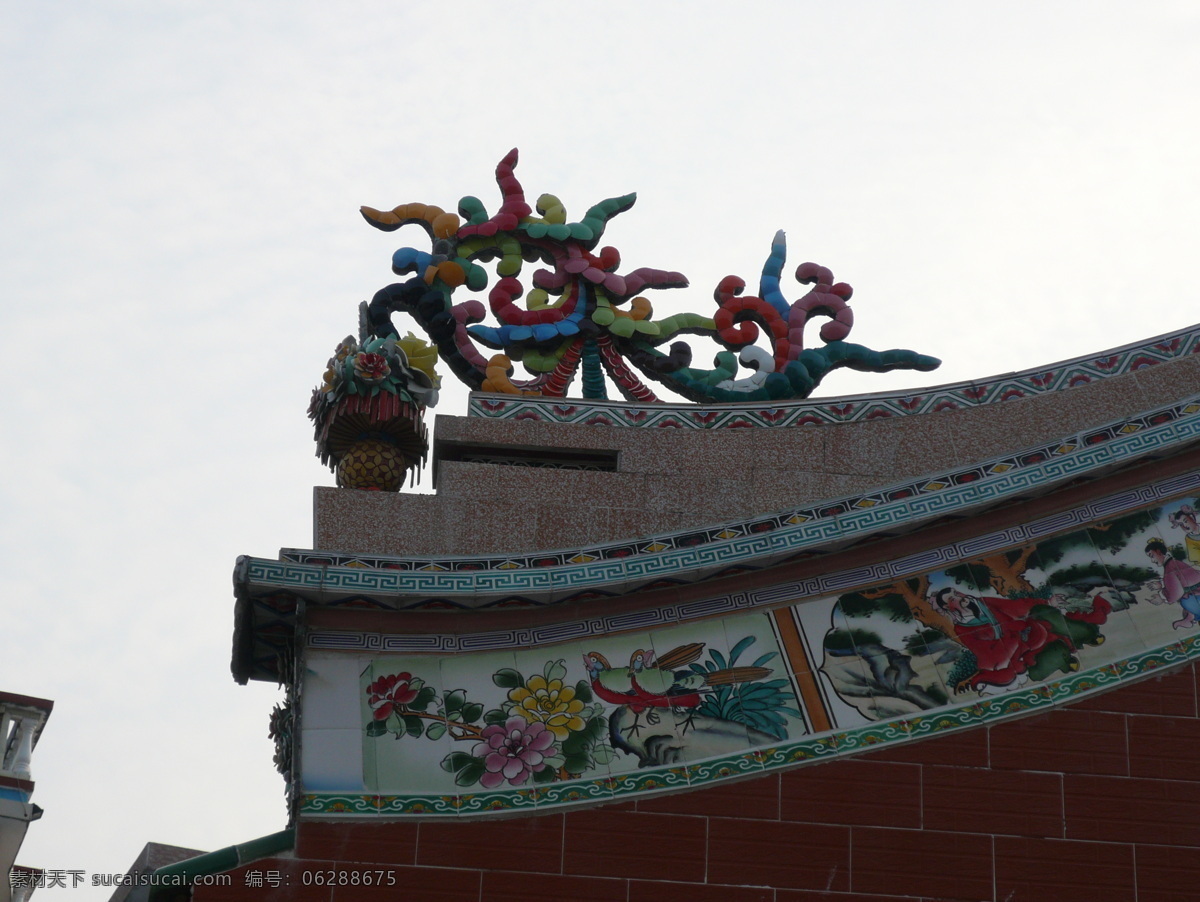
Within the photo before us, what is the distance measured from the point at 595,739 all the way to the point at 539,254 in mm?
3637

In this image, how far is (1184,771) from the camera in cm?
888

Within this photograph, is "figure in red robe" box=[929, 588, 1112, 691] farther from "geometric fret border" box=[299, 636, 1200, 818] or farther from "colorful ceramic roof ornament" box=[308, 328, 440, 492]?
"colorful ceramic roof ornament" box=[308, 328, 440, 492]

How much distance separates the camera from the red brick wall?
841cm

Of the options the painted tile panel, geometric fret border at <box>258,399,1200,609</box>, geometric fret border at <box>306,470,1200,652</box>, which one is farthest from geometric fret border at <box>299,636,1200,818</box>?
geometric fret border at <box>258,399,1200,609</box>

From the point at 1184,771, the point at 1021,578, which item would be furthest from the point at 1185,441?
the point at 1184,771

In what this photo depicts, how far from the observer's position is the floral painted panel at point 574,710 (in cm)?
872

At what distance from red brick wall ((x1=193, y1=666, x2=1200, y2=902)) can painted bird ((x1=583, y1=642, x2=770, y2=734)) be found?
1.68 ft

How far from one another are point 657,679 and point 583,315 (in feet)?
9.35

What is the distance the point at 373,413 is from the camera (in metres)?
9.78

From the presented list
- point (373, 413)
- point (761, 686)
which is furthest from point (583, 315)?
point (761, 686)

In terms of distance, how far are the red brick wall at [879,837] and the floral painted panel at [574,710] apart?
251 millimetres

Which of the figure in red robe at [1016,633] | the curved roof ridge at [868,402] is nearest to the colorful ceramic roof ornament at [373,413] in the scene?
the curved roof ridge at [868,402]

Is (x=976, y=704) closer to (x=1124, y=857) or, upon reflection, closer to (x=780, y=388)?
(x=1124, y=857)

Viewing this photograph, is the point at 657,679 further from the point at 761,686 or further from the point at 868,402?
Result: the point at 868,402
